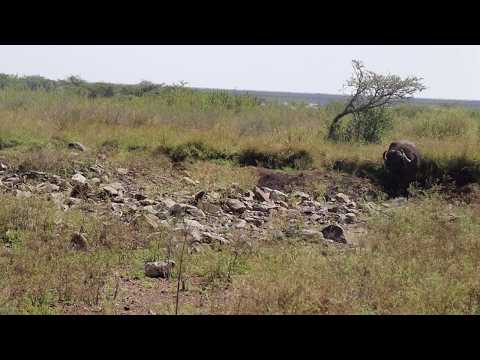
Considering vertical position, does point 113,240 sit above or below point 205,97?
below

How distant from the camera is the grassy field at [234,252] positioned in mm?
3414

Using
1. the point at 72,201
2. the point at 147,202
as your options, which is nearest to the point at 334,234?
the point at 147,202

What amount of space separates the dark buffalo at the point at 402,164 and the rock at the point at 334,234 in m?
3.38

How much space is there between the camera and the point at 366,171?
8.85 m

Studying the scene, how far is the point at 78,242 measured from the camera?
4410 mm

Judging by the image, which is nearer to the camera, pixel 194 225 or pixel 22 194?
pixel 194 225

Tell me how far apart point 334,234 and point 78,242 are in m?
2.80

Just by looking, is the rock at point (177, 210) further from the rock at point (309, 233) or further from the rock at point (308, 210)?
the rock at point (308, 210)

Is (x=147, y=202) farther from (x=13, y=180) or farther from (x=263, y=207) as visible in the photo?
(x=13, y=180)

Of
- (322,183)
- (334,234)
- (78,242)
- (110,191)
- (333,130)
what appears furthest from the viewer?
(333,130)

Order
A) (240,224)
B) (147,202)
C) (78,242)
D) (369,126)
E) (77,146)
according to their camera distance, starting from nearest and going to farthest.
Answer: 1. (78,242)
2. (240,224)
3. (147,202)
4. (77,146)
5. (369,126)
